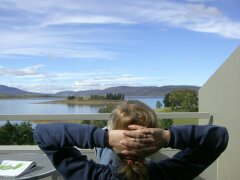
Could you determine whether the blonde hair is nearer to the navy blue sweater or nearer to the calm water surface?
the navy blue sweater

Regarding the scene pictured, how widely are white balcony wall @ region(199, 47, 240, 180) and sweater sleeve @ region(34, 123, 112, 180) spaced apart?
2956 millimetres

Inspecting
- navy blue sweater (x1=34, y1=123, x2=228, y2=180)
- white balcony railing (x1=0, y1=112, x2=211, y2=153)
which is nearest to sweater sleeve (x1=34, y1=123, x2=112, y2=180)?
navy blue sweater (x1=34, y1=123, x2=228, y2=180)

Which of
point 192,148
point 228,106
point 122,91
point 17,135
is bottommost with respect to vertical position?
point 17,135

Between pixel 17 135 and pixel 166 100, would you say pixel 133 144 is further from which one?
pixel 166 100

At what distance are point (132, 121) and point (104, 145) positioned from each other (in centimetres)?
10

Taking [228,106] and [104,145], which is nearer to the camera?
[104,145]

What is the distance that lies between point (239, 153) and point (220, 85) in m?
0.80

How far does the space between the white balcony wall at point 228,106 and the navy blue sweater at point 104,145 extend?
111 inches

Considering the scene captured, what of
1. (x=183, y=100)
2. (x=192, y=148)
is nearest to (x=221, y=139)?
(x=192, y=148)

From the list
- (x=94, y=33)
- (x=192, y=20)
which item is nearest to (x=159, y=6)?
(x=192, y=20)

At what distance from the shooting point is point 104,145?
1206 mm

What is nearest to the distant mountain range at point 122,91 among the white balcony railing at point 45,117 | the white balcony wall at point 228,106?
the white balcony railing at point 45,117

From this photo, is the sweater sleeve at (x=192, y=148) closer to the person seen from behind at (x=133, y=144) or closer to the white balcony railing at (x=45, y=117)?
the person seen from behind at (x=133, y=144)

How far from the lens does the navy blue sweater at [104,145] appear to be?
1.23 metres
